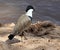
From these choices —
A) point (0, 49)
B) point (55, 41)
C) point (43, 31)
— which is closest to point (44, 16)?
point (43, 31)

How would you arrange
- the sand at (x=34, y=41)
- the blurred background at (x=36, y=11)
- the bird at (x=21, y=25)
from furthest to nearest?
the blurred background at (x=36, y=11), the bird at (x=21, y=25), the sand at (x=34, y=41)

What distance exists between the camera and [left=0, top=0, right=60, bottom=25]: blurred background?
41.3 feet

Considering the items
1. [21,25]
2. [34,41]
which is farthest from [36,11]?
[34,41]

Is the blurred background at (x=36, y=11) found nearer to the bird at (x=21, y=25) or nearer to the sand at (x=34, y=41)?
the sand at (x=34, y=41)

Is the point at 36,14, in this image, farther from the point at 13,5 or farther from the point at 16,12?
the point at 13,5

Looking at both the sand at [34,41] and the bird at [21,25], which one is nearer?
the sand at [34,41]

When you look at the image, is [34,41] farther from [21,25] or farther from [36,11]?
[36,11]

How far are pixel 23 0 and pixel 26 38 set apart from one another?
28.0 ft

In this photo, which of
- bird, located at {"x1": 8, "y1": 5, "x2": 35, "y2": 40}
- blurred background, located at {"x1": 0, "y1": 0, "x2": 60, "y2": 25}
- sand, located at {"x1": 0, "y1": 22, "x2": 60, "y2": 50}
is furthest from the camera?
blurred background, located at {"x1": 0, "y1": 0, "x2": 60, "y2": 25}

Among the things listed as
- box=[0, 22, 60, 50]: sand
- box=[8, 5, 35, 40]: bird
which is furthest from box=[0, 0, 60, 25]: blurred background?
box=[8, 5, 35, 40]: bird

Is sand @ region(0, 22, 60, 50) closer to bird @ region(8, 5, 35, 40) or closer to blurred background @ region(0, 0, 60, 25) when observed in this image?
bird @ region(8, 5, 35, 40)

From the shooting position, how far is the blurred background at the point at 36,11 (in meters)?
12.6

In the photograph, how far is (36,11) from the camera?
13.8m

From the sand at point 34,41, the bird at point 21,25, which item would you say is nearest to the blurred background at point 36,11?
the sand at point 34,41
